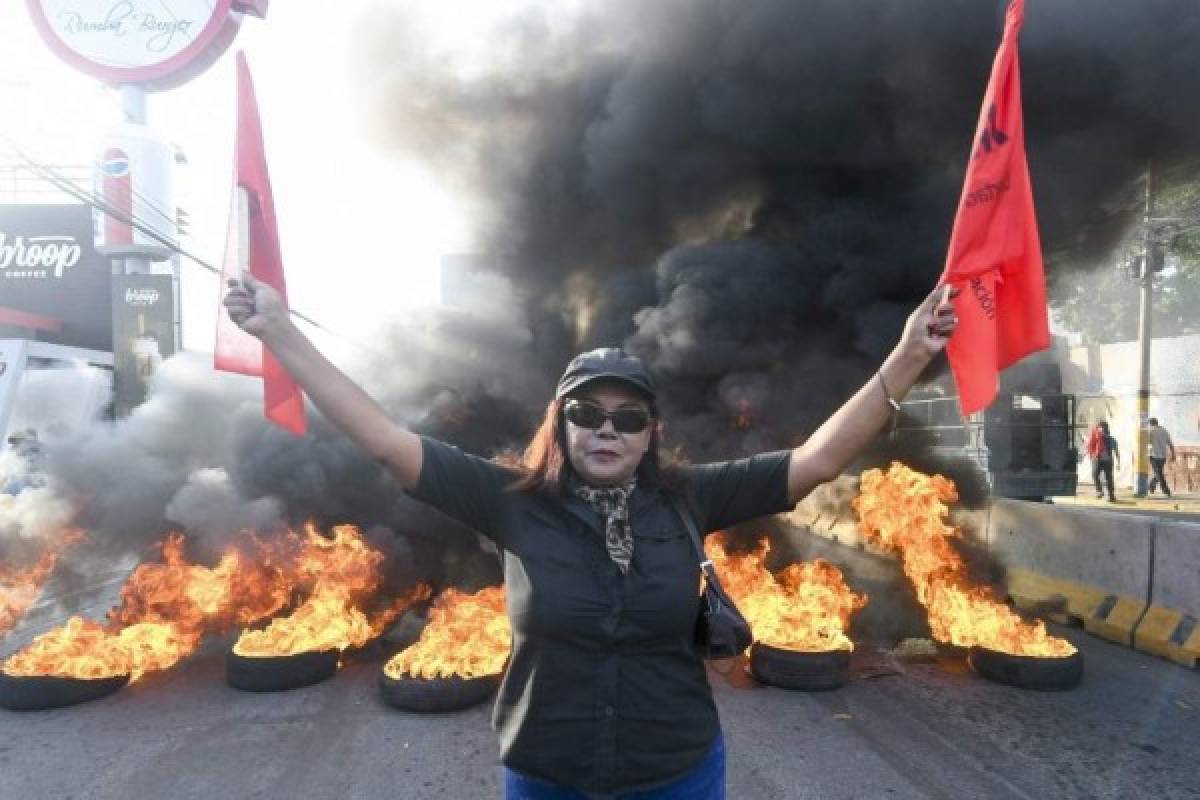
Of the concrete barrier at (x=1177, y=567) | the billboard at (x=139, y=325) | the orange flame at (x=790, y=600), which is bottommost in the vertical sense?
the orange flame at (x=790, y=600)

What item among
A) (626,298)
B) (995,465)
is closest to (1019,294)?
(626,298)

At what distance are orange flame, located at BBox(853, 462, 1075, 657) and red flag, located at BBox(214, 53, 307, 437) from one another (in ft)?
16.5

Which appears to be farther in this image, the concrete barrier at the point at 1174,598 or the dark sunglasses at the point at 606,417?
the concrete barrier at the point at 1174,598

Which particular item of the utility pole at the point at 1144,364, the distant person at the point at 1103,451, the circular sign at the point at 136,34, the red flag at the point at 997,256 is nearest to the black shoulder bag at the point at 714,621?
the red flag at the point at 997,256

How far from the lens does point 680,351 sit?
8734mm

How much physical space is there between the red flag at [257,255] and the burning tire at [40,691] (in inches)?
144

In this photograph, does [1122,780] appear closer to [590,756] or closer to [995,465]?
[590,756]

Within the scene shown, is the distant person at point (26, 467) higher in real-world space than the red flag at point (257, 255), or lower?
lower

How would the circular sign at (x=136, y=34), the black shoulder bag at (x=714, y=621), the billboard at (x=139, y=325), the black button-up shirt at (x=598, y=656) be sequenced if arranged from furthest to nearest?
1. the billboard at (x=139, y=325)
2. the circular sign at (x=136, y=34)
3. the black shoulder bag at (x=714, y=621)
4. the black button-up shirt at (x=598, y=656)

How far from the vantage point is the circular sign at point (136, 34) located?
16.2 metres

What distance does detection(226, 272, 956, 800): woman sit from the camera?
6.07ft

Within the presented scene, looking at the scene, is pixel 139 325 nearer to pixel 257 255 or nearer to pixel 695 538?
pixel 257 255

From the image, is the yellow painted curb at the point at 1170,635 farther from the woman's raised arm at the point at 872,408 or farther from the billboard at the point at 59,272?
the billboard at the point at 59,272

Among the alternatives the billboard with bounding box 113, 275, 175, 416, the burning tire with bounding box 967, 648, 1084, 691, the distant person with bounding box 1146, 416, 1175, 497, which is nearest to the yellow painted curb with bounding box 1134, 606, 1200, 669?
the burning tire with bounding box 967, 648, 1084, 691
